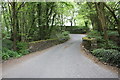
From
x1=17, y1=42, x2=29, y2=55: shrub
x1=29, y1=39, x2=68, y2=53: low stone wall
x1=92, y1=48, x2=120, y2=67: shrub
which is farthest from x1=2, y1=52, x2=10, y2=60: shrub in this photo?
x1=92, y1=48, x2=120, y2=67: shrub

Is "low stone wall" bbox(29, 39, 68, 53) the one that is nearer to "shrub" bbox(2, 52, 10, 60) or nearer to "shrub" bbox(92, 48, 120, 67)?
"shrub" bbox(2, 52, 10, 60)

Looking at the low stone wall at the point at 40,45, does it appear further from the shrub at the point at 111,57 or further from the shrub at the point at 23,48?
the shrub at the point at 111,57

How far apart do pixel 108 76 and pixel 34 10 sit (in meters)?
8.94

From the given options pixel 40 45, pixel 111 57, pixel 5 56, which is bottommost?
pixel 5 56

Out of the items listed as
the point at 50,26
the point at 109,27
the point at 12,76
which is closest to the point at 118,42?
the point at 109,27

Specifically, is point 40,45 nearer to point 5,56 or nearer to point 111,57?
point 5,56

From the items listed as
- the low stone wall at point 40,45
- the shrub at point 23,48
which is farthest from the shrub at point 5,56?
the low stone wall at point 40,45

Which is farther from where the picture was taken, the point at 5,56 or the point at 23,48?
the point at 23,48

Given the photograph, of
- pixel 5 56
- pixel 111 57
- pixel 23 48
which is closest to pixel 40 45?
pixel 23 48

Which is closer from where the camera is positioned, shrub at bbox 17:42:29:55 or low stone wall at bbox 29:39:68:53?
shrub at bbox 17:42:29:55

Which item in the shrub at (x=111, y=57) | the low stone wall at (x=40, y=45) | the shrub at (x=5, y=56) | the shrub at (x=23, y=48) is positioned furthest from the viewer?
the low stone wall at (x=40, y=45)

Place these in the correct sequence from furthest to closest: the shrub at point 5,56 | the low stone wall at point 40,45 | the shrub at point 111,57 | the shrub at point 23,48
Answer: the low stone wall at point 40,45, the shrub at point 23,48, the shrub at point 5,56, the shrub at point 111,57

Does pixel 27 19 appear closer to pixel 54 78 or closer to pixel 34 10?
pixel 34 10

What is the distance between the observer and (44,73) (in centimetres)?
436
